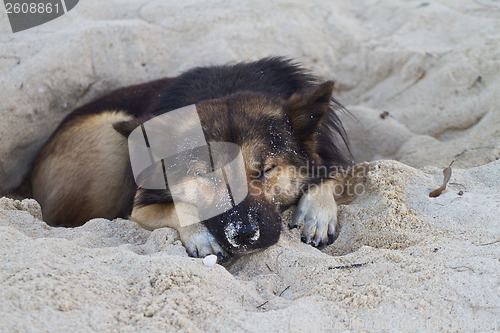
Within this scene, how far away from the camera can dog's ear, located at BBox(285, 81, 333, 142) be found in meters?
3.27

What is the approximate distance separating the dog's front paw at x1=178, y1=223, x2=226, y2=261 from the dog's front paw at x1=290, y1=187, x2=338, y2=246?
1.91 ft

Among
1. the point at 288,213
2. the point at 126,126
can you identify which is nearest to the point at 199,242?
the point at 288,213

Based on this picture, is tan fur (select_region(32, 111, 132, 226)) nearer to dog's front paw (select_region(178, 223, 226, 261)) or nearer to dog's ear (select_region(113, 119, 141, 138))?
dog's ear (select_region(113, 119, 141, 138))

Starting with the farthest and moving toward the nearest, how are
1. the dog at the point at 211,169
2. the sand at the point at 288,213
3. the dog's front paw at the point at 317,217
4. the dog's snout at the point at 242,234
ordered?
the dog's front paw at the point at 317,217, the dog at the point at 211,169, the dog's snout at the point at 242,234, the sand at the point at 288,213

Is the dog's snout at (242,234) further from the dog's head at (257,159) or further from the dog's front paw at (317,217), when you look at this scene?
the dog's front paw at (317,217)

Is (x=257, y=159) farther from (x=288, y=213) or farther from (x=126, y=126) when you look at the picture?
(x=126, y=126)

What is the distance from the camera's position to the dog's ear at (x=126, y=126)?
3.31m

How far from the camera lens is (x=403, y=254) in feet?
8.60

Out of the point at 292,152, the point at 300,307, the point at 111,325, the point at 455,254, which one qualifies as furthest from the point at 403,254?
the point at 111,325

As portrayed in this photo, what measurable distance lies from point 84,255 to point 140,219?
997 millimetres

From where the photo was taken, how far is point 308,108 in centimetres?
335

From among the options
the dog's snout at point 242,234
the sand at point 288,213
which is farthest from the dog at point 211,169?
the sand at point 288,213

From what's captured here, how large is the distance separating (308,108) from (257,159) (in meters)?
0.52

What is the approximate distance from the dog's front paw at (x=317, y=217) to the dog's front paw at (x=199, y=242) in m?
0.58
